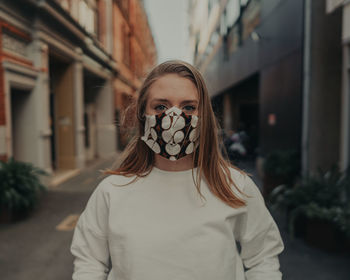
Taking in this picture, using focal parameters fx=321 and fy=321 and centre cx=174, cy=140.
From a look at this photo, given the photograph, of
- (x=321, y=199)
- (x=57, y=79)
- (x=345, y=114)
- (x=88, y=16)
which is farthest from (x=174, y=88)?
(x=88, y=16)

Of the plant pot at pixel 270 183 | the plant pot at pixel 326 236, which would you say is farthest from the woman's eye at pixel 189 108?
the plant pot at pixel 270 183

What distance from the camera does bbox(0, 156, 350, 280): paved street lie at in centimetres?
374

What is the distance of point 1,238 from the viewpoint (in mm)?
4871

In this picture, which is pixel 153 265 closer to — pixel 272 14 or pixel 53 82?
pixel 272 14

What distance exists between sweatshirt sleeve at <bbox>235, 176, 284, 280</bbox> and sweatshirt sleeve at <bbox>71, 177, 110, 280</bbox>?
1.93ft

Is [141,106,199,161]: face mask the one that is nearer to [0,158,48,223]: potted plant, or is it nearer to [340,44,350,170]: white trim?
[0,158,48,223]: potted plant

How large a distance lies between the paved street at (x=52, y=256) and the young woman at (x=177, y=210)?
8.82 feet

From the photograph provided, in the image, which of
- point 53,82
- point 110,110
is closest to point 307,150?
point 53,82

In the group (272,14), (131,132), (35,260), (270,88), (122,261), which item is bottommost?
(35,260)

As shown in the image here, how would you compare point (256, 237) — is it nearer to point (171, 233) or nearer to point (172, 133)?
point (171, 233)

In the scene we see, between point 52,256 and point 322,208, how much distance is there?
3725 millimetres

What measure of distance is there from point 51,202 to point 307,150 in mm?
5556

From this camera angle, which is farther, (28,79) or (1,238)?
(28,79)

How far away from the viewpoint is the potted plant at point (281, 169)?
22.2 ft
